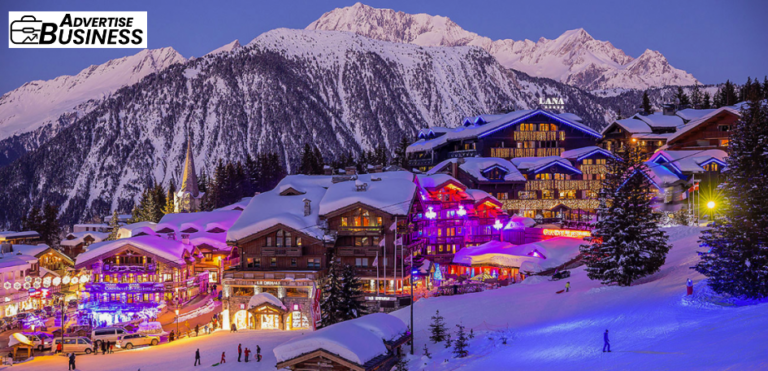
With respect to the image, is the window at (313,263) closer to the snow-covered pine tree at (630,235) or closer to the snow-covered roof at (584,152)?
the snow-covered pine tree at (630,235)

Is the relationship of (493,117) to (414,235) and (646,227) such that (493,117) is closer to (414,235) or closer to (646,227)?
(414,235)

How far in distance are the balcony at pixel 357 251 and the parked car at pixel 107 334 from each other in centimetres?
2060

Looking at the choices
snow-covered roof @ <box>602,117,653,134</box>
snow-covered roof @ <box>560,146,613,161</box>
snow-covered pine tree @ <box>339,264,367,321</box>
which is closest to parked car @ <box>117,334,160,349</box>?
snow-covered pine tree @ <box>339,264,367,321</box>

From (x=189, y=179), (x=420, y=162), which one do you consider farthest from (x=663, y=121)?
(x=189, y=179)

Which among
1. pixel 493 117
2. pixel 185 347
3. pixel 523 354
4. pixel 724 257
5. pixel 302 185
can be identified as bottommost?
pixel 185 347

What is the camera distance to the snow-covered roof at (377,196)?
5822cm

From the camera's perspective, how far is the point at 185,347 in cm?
4559

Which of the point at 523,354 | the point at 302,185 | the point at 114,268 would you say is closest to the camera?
the point at 523,354

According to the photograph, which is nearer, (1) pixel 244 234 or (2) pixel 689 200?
(1) pixel 244 234

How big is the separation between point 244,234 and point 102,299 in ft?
57.4

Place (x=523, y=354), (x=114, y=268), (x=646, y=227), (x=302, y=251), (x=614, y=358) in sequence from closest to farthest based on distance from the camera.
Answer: (x=614, y=358) → (x=523, y=354) → (x=646, y=227) → (x=302, y=251) → (x=114, y=268)

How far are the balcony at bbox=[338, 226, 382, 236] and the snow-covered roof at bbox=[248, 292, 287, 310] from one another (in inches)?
360

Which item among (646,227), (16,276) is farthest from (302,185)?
(646,227)

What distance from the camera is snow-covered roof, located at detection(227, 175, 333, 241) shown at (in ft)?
190
